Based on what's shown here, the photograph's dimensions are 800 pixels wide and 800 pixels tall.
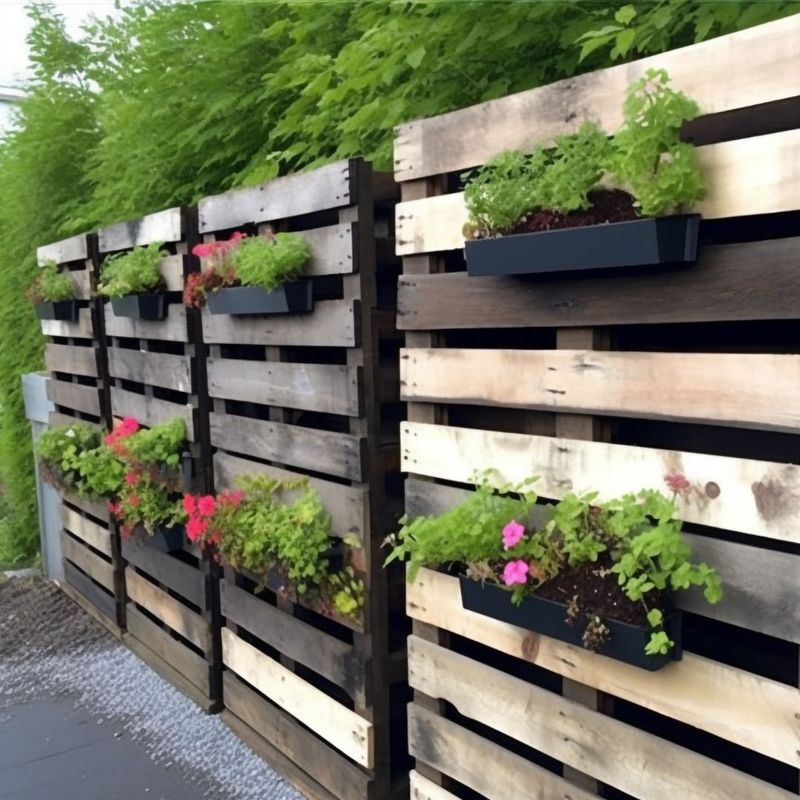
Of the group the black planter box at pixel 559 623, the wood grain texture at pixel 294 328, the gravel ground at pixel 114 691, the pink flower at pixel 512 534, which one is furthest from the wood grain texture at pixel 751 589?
the gravel ground at pixel 114 691

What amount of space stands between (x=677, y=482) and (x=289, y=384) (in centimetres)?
187

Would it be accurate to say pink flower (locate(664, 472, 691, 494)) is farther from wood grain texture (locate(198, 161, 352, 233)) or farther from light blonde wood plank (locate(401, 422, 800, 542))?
wood grain texture (locate(198, 161, 352, 233))

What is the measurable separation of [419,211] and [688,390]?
1.08 meters

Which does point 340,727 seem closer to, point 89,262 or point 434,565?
point 434,565

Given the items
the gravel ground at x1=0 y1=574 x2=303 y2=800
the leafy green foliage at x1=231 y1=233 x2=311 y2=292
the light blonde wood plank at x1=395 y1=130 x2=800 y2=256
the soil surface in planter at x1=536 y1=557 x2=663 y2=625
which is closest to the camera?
the light blonde wood plank at x1=395 y1=130 x2=800 y2=256

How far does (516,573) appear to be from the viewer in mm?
2242

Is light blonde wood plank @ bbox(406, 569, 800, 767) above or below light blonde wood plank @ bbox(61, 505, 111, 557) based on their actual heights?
above

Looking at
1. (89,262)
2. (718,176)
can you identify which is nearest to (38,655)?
(89,262)

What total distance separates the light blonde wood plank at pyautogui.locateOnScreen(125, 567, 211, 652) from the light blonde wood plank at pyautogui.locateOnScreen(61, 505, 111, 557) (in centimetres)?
34

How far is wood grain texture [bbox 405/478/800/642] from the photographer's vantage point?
188cm

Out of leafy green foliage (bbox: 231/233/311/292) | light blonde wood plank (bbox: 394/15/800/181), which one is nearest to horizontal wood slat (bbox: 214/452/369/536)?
leafy green foliage (bbox: 231/233/311/292)

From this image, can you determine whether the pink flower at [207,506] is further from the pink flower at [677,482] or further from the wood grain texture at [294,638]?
the pink flower at [677,482]

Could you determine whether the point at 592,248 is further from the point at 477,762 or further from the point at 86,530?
the point at 86,530

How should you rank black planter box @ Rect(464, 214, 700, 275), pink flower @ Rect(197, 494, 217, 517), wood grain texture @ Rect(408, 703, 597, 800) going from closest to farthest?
1. black planter box @ Rect(464, 214, 700, 275)
2. wood grain texture @ Rect(408, 703, 597, 800)
3. pink flower @ Rect(197, 494, 217, 517)
